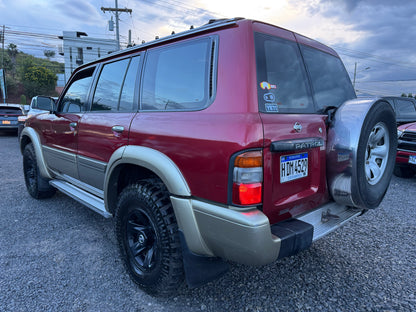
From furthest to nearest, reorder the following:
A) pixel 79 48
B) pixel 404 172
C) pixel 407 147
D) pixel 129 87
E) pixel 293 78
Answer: pixel 79 48 < pixel 404 172 < pixel 407 147 < pixel 129 87 < pixel 293 78

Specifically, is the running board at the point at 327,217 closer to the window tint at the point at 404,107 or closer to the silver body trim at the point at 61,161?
the silver body trim at the point at 61,161

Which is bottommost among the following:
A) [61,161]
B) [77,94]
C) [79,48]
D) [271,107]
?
[61,161]

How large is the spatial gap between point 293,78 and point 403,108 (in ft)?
21.8

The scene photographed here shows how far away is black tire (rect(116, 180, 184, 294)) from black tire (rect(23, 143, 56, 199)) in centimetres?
220

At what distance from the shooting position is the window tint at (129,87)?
7.46 ft

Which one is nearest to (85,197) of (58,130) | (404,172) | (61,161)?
(61,161)

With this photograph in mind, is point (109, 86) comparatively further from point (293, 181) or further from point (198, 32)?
point (293, 181)

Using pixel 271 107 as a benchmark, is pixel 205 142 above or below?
below

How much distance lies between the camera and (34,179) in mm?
3967

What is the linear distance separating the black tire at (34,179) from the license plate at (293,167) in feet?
11.2

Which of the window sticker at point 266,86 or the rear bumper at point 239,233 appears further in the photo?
the window sticker at point 266,86

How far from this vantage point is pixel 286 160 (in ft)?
5.32

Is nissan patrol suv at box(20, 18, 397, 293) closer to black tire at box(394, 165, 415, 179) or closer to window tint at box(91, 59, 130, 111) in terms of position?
window tint at box(91, 59, 130, 111)

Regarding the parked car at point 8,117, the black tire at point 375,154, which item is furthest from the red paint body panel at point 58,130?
the parked car at point 8,117
